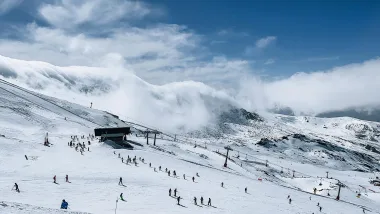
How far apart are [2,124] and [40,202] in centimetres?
6660

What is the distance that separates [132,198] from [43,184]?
11061 millimetres

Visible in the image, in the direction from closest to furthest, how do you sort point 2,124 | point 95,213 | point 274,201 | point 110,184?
point 95,213 → point 110,184 → point 274,201 → point 2,124

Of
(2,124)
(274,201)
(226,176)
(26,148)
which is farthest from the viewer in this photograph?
(2,124)

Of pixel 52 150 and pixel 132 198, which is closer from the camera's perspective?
pixel 132 198

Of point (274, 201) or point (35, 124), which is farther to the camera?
point (35, 124)

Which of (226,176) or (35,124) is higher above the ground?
(35,124)

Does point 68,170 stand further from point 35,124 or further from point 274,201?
point 35,124

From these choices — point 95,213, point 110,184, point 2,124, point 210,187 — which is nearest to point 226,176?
point 210,187

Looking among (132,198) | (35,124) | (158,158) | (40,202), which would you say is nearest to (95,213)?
(40,202)

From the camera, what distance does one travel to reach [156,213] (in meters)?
39.2

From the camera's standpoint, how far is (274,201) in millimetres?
59938

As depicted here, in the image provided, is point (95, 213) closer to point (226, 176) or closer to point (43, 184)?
point (43, 184)

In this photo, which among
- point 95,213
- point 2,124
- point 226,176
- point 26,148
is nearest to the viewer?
point 95,213

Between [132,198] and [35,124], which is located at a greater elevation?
[35,124]
